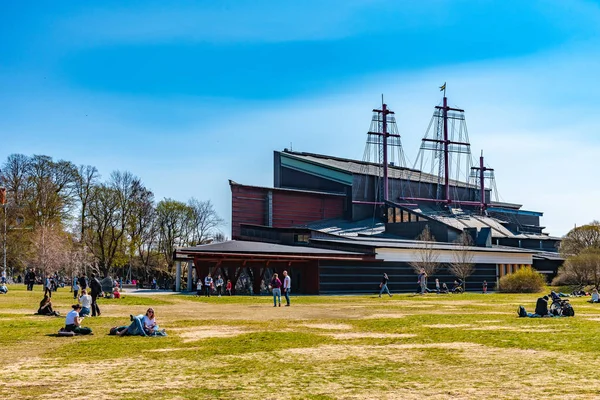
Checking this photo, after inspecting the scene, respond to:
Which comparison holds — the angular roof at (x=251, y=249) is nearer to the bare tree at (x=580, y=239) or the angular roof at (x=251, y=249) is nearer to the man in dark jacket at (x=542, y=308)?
the man in dark jacket at (x=542, y=308)

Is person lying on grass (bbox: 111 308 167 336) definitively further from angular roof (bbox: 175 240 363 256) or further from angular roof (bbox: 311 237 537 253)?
angular roof (bbox: 311 237 537 253)

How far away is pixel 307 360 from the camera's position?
14.2 meters

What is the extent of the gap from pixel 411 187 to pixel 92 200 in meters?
41.0

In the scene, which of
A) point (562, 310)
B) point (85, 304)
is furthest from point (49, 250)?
point (562, 310)

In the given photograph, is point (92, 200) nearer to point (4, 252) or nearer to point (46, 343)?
point (4, 252)

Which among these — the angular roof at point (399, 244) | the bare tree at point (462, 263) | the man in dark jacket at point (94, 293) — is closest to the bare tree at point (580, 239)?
the angular roof at point (399, 244)

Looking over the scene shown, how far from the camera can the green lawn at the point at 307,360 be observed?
427 inches

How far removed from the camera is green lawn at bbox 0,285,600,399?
1084cm

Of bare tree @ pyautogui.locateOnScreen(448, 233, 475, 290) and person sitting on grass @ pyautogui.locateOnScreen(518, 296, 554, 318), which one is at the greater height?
bare tree @ pyautogui.locateOnScreen(448, 233, 475, 290)

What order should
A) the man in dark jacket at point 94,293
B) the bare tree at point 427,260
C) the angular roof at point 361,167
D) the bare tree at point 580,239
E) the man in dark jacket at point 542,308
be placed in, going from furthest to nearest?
the angular roof at point 361,167 < the bare tree at point 580,239 < the bare tree at point 427,260 < the man in dark jacket at point 542,308 < the man in dark jacket at point 94,293

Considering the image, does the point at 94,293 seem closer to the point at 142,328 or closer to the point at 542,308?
the point at 142,328

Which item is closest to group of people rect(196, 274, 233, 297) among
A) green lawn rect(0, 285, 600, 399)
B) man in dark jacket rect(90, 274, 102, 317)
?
man in dark jacket rect(90, 274, 102, 317)

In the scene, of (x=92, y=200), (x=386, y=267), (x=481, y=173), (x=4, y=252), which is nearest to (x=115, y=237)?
(x=92, y=200)

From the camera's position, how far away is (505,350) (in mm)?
15703
